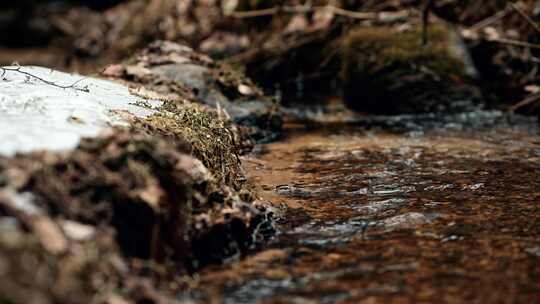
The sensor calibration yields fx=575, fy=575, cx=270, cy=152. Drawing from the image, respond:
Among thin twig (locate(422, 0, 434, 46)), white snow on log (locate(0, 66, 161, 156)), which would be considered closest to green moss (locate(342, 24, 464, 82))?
thin twig (locate(422, 0, 434, 46))

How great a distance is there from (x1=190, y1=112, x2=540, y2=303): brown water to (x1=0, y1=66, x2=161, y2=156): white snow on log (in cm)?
87

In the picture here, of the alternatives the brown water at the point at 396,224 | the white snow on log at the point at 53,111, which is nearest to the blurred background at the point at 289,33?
the brown water at the point at 396,224

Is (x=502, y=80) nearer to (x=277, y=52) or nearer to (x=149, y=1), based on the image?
(x=277, y=52)

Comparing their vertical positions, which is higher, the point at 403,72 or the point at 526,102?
the point at 403,72

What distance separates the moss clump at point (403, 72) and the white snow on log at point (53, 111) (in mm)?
3903

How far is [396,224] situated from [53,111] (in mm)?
1902

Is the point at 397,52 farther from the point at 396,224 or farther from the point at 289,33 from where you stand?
the point at 396,224

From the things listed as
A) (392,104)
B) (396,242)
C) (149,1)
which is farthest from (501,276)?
(149,1)

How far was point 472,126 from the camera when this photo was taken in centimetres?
636

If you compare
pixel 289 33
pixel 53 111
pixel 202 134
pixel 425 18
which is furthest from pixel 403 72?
pixel 53 111

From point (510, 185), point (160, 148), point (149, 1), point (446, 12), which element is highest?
point (149, 1)

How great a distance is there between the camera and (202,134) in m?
3.78

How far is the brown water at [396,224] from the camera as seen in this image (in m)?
2.31

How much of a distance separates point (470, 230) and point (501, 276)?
615 mm
